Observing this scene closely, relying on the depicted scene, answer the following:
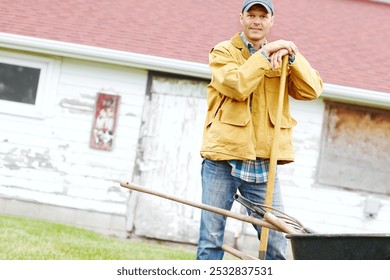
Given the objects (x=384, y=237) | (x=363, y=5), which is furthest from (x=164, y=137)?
(x=384, y=237)

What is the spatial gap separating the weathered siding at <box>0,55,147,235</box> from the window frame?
0.26 feet

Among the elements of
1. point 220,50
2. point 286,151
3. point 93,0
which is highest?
point 93,0

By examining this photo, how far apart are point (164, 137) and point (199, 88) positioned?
784mm

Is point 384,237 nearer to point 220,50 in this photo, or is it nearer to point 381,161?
point 220,50

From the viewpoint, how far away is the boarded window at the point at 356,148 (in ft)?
34.1

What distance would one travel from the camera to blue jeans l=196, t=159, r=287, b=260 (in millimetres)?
4582

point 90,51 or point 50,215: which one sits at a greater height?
point 90,51

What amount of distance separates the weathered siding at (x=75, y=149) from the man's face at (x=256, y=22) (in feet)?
18.9

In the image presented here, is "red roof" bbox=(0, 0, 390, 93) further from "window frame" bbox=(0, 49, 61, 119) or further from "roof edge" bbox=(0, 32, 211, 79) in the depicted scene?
"window frame" bbox=(0, 49, 61, 119)

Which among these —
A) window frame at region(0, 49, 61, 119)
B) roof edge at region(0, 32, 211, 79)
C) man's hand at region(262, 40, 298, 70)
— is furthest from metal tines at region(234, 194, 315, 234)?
window frame at region(0, 49, 61, 119)

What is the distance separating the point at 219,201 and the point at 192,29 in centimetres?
673

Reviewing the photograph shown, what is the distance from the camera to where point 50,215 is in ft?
33.5

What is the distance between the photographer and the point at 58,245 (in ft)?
24.4

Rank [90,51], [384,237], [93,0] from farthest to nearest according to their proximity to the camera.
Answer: [93,0] → [90,51] → [384,237]
